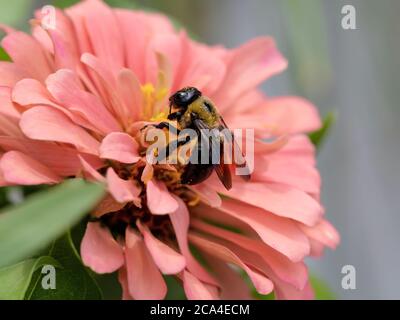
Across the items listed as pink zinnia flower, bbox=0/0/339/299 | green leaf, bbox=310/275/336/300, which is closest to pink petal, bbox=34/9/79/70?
pink zinnia flower, bbox=0/0/339/299

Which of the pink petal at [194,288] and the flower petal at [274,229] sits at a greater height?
the flower petal at [274,229]

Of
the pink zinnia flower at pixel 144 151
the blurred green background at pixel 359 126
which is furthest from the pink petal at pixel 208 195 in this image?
the blurred green background at pixel 359 126

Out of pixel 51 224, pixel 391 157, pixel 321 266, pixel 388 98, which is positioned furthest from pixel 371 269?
pixel 51 224

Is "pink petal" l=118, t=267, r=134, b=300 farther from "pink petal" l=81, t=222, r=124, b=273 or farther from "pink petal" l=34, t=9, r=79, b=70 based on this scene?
"pink petal" l=34, t=9, r=79, b=70

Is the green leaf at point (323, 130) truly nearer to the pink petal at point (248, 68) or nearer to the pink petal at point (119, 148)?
the pink petal at point (248, 68)

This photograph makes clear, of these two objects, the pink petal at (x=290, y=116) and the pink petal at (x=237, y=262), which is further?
the pink petal at (x=290, y=116)

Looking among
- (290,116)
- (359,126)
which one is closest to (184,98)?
(290,116)
